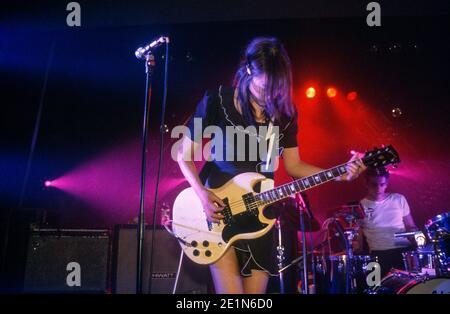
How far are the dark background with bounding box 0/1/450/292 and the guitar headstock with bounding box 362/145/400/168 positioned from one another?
252 centimetres

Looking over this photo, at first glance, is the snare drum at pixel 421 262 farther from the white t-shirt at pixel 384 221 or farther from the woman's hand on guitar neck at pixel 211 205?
the woman's hand on guitar neck at pixel 211 205

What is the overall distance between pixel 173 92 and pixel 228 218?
150 inches

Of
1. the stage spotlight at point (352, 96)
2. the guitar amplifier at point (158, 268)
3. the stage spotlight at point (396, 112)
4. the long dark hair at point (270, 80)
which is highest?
the stage spotlight at point (352, 96)

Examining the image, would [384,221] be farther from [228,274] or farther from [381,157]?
[228,274]

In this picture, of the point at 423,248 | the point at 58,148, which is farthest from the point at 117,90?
the point at 423,248

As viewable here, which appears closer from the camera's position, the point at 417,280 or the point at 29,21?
the point at 417,280

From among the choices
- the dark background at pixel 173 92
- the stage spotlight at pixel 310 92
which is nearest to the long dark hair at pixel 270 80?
the dark background at pixel 173 92

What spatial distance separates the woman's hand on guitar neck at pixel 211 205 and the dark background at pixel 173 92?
114 inches

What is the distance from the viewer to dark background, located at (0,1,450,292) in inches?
207

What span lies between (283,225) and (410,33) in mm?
3259

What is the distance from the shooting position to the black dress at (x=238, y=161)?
8.75 feet
